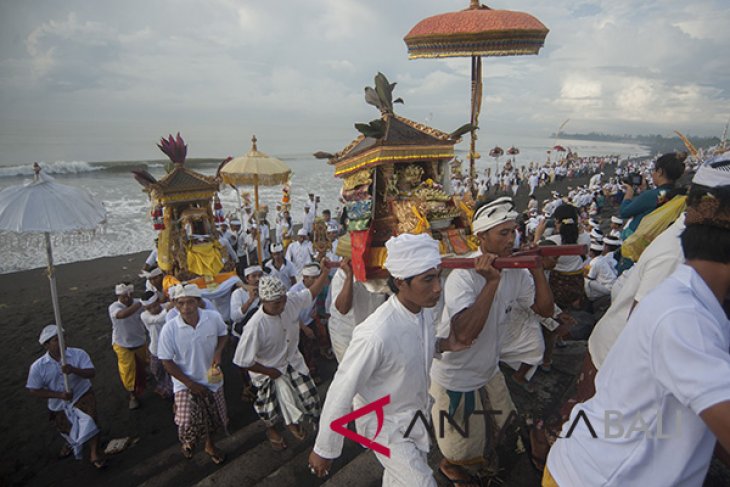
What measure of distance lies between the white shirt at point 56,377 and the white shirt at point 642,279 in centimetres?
524

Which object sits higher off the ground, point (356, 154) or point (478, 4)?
point (478, 4)

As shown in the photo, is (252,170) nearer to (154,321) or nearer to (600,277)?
(154,321)

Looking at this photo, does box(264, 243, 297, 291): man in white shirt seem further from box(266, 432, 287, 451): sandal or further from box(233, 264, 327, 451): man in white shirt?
box(266, 432, 287, 451): sandal

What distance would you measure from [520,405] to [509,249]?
1899mm

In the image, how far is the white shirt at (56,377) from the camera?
14.2 ft

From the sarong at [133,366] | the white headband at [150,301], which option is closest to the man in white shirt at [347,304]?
the white headband at [150,301]

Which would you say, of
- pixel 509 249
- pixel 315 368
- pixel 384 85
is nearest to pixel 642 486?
pixel 509 249

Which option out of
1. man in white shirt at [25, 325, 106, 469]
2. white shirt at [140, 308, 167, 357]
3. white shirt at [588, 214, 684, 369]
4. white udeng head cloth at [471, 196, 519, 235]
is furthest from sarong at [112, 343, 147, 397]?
white shirt at [588, 214, 684, 369]

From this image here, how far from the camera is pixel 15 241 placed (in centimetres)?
1683

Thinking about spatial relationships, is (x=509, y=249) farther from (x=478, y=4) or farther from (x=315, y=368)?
(x=478, y=4)

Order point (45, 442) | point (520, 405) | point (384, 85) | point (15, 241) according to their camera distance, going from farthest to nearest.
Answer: point (15, 241) < point (45, 442) < point (384, 85) < point (520, 405)

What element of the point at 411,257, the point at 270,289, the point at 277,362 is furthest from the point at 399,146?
the point at 277,362

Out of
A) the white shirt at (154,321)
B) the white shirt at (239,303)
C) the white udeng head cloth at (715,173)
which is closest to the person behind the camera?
the white udeng head cloth at (715,173)

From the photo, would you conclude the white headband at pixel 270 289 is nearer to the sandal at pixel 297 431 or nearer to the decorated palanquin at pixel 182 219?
the sandal at pixel 297 431
